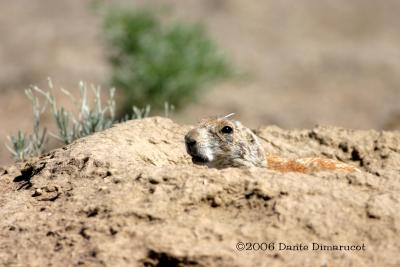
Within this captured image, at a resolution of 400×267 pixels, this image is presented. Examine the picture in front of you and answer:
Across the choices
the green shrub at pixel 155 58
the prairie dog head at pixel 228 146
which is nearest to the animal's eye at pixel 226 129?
the prairie dog head at pixel 228 146

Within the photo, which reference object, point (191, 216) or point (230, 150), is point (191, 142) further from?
point (191, 216)

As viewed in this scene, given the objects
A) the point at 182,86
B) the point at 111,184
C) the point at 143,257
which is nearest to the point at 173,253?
the point at 143,257

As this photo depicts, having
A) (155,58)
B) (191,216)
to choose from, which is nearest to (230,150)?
(191,216)

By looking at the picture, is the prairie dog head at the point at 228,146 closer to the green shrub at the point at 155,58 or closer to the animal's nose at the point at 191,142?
the animal's nose at the point at 191,142

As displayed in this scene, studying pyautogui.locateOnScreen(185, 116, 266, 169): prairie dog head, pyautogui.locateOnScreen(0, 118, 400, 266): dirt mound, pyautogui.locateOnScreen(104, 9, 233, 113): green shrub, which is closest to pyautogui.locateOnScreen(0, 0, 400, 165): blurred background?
pyautogui.locateOnScreen(104, 9, 233, 113): green shrub

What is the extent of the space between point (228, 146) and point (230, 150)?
0.11 feet

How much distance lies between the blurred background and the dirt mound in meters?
6.72

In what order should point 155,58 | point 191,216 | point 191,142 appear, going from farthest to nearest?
point 155,58 < point 191,142 < point 191,216

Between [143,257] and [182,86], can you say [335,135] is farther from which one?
[182,86]

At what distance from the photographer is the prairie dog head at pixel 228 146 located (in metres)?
6.05

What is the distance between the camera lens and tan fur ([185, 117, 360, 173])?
19.6 ft

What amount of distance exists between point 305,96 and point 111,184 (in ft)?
43.3

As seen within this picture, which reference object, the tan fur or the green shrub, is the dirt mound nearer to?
the tan fur

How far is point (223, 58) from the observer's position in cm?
1595
